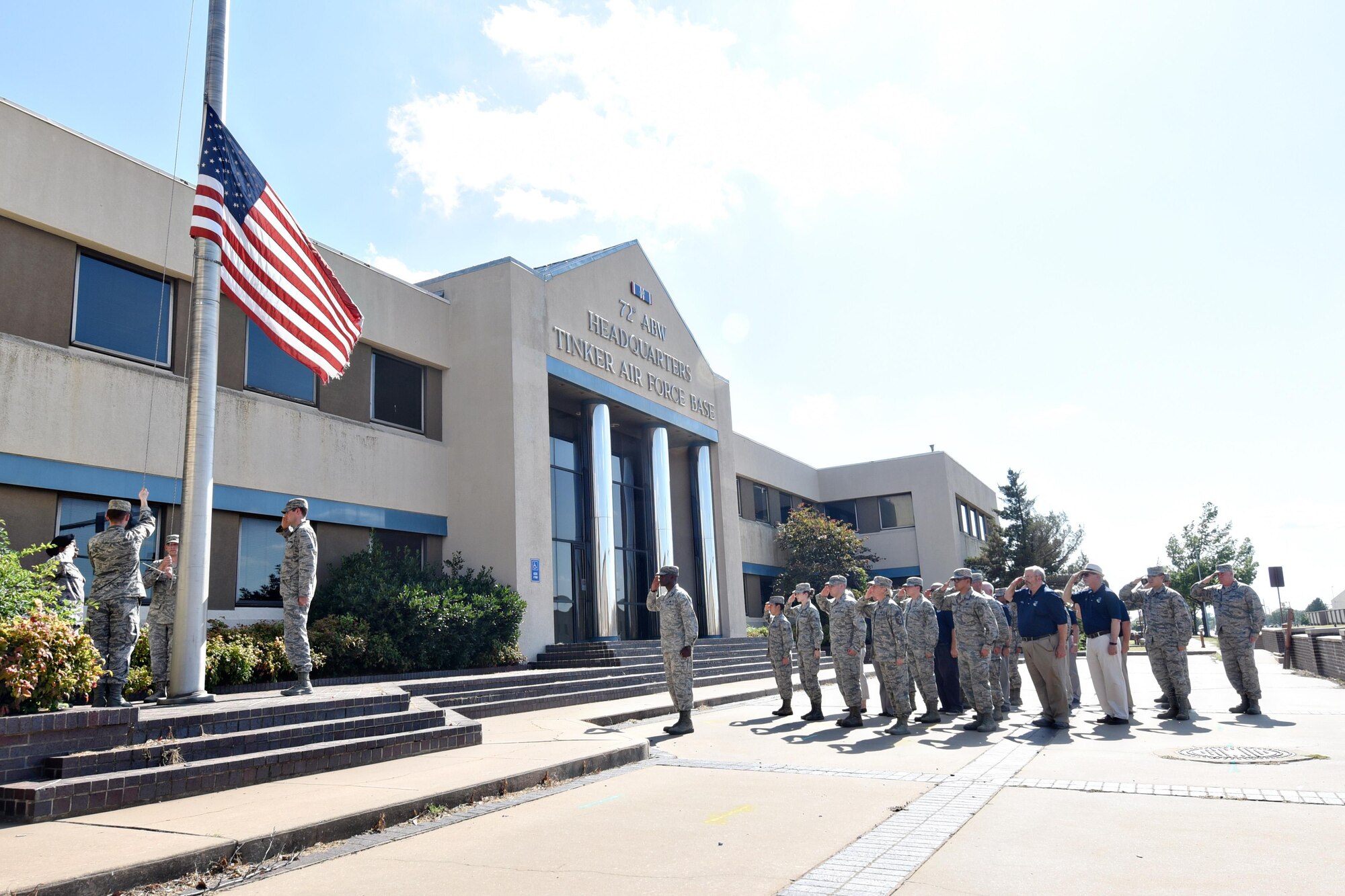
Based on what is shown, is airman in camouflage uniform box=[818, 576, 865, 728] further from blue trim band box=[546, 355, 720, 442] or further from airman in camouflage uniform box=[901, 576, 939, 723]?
blue trim band box=[546, 355, 720, 442]

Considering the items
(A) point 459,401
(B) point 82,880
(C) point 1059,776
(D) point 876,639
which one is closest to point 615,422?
(A) point 459,401

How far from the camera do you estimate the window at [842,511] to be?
129 feet

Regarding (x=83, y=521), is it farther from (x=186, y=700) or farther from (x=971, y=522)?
(x=971, y=522)

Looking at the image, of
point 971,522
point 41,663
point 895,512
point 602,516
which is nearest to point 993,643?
point 41,663

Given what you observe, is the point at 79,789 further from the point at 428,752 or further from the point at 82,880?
the point at 428,752

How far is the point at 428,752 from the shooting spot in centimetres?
891

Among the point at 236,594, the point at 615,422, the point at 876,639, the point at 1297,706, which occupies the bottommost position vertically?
the point at 1297,706

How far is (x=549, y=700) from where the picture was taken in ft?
47.2

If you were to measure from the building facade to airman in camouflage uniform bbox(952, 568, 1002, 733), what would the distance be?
9.68 meters

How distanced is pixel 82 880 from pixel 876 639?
885cm

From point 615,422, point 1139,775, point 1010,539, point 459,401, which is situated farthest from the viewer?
point 1010,539

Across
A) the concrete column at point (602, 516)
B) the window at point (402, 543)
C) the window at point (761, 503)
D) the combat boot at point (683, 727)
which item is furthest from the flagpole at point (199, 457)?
the window at point (761, 503)

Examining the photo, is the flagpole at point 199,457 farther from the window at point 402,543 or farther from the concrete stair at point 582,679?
the window at point 402,543

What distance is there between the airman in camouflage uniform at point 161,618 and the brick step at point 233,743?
7.06 feet
